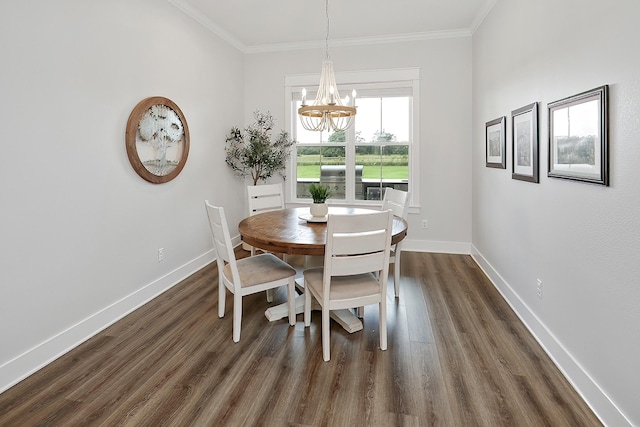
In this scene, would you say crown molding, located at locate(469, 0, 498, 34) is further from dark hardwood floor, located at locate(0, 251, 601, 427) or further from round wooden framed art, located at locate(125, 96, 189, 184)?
round wooden framed art, located at locate(125, 96, 189, 184)

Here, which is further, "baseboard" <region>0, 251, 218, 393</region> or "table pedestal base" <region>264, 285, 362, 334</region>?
"table pedestal base" <region>264, 285, 362, 334</region>

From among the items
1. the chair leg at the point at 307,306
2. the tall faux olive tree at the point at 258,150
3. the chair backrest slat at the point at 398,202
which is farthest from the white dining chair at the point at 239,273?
the tall faux olive tree at the point at 258,150

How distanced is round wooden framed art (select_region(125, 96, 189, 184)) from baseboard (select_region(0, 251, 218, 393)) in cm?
100

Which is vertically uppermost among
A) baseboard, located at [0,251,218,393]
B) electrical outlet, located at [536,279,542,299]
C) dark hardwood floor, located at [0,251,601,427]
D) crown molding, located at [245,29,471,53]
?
crown molding, located at [245,29,471,53]

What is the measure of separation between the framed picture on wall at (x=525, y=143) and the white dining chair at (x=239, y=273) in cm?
193

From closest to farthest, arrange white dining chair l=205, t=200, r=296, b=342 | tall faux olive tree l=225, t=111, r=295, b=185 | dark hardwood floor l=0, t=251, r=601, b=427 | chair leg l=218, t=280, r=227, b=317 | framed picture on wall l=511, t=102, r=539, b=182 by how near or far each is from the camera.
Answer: dark hardwood floor l=0, t=251, r=601, b=427 → white dining chair l=205, t=200, r=296, b=342 → framed picture on wall l=511, t=102, r=539, b=182 → chair leg l=218, t=280, r=227, b=317 → tall faux olive tree l=225, t=111, r=295, b=185

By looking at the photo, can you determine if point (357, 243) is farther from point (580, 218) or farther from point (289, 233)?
point (580, 218)

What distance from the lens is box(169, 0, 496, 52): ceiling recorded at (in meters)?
3.83

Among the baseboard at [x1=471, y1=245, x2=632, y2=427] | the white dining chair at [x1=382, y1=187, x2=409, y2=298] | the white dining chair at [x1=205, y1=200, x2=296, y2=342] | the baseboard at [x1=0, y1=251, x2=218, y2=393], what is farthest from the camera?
the white dining chair at [x1=382, y1=187, x2=409, y2=298]

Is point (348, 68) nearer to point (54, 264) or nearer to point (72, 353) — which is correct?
point (54, 264)

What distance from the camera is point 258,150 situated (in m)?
4.87

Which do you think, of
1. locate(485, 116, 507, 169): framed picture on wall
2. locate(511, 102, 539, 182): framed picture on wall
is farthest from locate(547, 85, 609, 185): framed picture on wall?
locate(485, 116, 507, 169): framed picture on wall

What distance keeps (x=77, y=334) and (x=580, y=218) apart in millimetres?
3302

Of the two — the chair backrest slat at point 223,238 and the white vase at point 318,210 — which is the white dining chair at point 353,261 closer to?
the chair backrest slat at point 223,238
